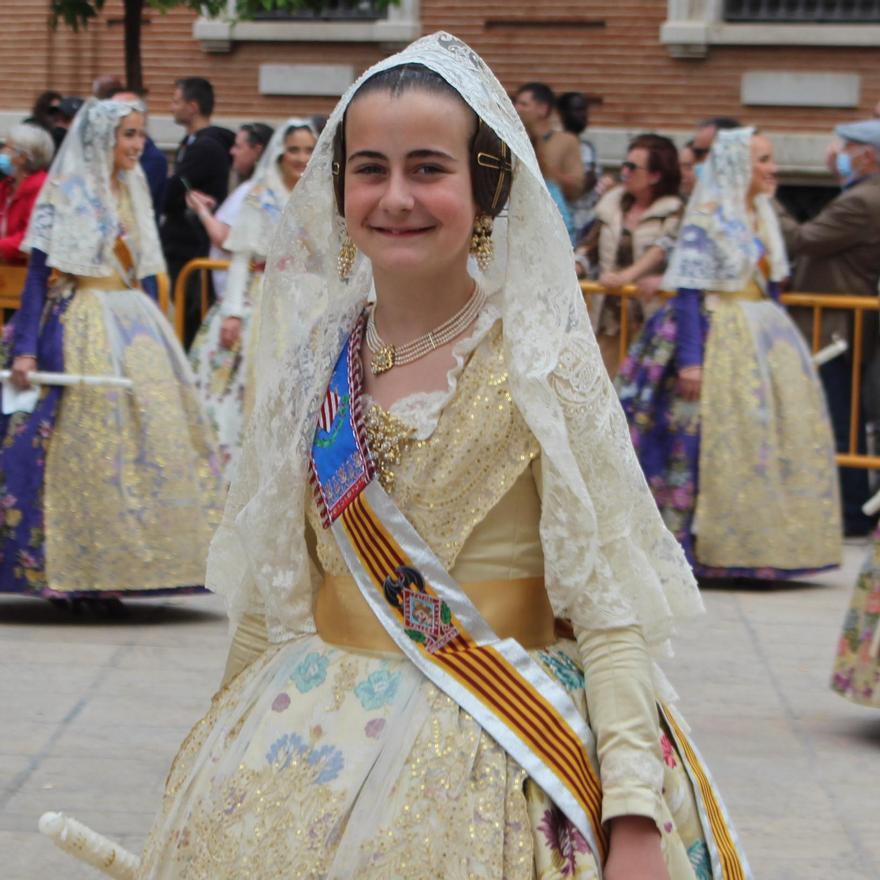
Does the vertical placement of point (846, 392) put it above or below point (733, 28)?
below

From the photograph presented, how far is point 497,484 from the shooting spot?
2564mm

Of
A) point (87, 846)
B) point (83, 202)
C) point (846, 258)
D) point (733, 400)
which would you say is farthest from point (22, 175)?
point (87, 846)

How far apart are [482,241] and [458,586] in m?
0.47

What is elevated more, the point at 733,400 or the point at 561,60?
the point at 561,60

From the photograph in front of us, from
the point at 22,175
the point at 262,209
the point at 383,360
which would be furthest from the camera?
the point at 262,209

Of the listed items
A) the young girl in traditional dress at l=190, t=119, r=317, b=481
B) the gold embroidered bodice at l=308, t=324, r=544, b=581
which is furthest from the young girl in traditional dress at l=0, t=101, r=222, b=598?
the gold embroidered bodice at l=308, t=324, r=544, b=581

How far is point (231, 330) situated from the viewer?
865cm

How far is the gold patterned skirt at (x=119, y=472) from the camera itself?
22.6ft

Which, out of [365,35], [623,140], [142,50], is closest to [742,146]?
[623,140]

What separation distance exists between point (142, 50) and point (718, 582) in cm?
903

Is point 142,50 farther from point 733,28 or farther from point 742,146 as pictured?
point 742,146

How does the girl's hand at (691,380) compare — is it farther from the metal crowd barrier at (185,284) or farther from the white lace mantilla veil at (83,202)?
the metal crowd barrier at (185,284)

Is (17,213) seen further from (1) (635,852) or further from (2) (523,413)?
(1) (635,852)

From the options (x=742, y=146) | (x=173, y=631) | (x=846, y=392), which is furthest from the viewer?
(x=846, y=392)
